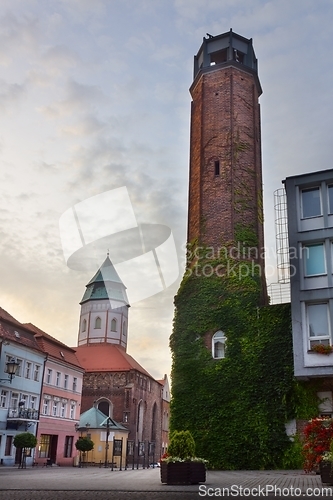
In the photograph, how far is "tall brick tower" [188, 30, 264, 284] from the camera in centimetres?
2780

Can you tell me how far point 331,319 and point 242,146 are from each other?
11780 mm

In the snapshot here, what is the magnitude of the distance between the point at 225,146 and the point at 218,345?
11.2 m

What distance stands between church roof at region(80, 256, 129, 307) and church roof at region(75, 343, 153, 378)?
25.9 ft

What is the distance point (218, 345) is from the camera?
24.9m

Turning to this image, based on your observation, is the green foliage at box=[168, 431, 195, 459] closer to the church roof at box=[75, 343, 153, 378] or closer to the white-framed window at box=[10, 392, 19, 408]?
the white-framed window at box=[10, 392, 19, 408]

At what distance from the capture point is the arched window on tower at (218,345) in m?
24.7

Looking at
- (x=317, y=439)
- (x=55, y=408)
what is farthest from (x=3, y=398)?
(x=317, y=439)

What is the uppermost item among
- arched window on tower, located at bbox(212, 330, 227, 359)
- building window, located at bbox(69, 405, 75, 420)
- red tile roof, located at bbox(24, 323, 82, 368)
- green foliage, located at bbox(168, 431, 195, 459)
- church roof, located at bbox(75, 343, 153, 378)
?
church roof, located at bbox(75, 343, 153, 378)

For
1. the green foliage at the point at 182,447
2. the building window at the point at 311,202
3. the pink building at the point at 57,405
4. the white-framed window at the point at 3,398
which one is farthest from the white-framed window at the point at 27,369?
the green foliage at the point at 182,447

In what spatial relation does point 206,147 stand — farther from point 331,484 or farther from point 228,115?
point 331,484

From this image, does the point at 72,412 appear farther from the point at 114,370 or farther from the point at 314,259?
the point at 314,259

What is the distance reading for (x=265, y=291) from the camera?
2736 centimetres

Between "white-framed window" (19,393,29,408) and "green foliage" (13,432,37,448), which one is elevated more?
"white-framed window" (19,393,29,408)

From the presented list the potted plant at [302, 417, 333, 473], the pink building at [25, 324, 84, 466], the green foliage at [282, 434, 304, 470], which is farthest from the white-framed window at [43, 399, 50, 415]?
the potted plant at [302, 417, 333, 473]
